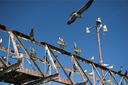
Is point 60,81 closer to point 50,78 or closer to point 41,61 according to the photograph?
point 50,78

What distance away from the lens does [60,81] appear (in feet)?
62.0

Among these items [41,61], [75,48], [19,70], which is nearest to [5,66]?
[19,70]

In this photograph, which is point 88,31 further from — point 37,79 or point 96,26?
point 37,79

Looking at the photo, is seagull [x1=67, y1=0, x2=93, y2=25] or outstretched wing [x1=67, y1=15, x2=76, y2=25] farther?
outstretched wing [x1=67, y1=15, x2=76, y2=25]

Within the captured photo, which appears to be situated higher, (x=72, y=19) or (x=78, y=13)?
(x=78, y=13)

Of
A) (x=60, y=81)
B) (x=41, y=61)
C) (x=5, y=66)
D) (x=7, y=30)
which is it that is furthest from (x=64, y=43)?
(x=5, y=66)

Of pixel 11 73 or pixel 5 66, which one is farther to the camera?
pixel 11 73

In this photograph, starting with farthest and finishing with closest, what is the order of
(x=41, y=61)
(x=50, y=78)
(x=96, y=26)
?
1. (x=96, y=26)
2. (x=41, y=61)
3. (x=50, y=78)

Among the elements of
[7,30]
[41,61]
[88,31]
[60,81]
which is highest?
[88,31]

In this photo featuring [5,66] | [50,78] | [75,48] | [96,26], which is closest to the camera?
[5,66]

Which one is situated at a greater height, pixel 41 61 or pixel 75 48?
pixel 75 48

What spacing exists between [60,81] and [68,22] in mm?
10135

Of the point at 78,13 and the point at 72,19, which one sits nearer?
the point at 78,13

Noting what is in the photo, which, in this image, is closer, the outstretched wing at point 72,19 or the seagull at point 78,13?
the seagull at point 78,13
